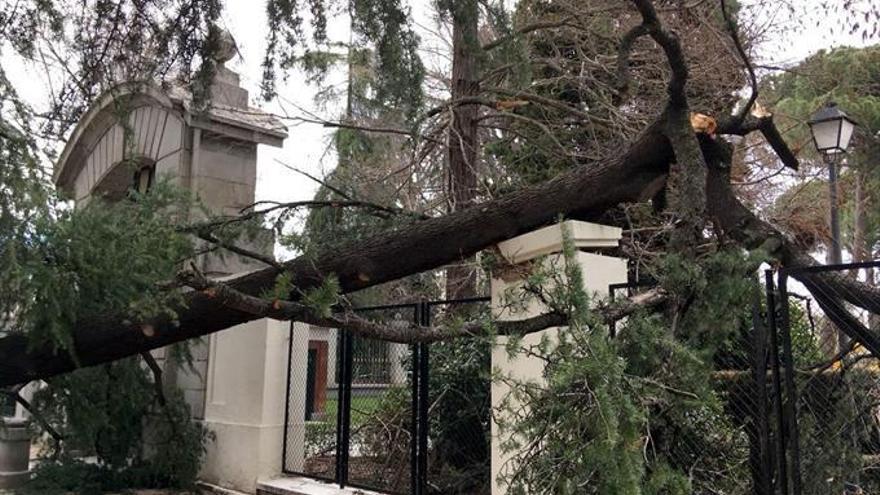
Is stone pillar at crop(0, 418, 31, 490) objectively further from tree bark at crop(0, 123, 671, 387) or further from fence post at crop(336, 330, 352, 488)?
tree bark at crop(0, 123, 671, 387)

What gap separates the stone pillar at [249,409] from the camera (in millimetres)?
7984

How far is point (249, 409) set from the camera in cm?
816

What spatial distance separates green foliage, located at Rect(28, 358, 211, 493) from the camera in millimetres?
7581

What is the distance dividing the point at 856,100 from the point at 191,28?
16354 mm

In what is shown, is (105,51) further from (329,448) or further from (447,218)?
(329,448)

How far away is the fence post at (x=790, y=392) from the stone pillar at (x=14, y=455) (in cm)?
826

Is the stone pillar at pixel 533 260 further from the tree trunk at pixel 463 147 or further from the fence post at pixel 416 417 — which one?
the tree trunk at pixel 463 147

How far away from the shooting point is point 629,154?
16.1 feet

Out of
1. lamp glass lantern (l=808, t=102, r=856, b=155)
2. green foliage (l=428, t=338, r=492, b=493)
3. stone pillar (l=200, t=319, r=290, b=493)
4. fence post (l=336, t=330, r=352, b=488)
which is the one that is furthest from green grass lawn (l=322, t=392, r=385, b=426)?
lamp glass lantern (l=808, t=102, r=856, b=155)

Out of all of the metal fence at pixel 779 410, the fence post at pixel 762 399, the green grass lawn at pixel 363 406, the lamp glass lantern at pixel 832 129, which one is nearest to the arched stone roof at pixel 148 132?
the green grass lawn at pixel 363 406

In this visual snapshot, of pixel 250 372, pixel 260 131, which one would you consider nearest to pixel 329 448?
pixel 250 372

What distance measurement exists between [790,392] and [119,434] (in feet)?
23.0

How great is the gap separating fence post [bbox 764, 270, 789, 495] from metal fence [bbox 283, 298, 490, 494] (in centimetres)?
318

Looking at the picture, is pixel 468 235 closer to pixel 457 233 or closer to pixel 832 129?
pixel 457 233
